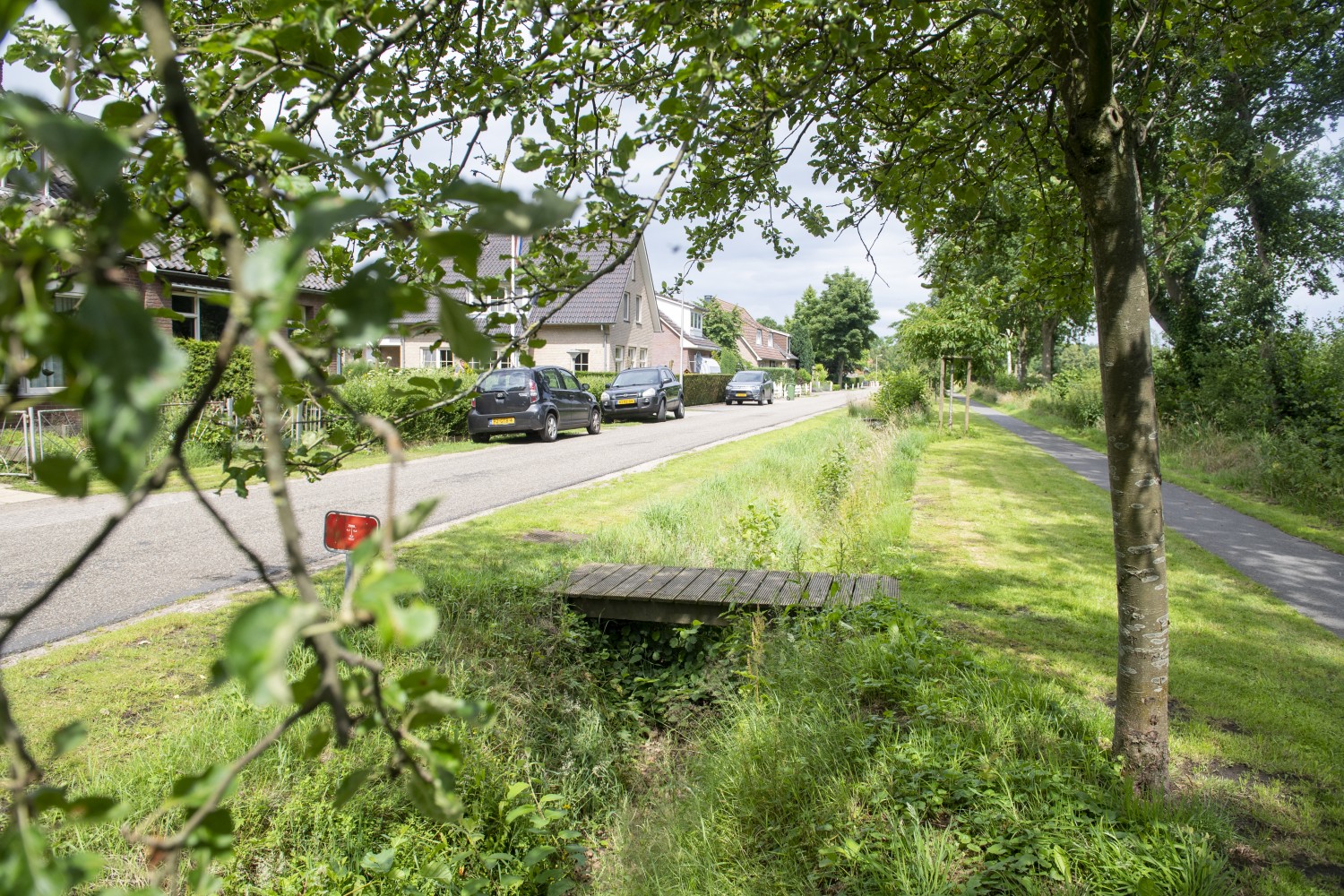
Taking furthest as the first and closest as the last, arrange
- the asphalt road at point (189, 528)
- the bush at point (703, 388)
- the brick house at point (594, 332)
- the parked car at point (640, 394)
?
the bush at point (703, 388)
the brick house at point (594, 332)
the parked car at point (640, 394)
the asphalt road at point (189, 528)

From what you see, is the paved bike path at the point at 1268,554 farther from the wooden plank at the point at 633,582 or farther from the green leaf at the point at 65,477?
the green leaf at the point at 65,477

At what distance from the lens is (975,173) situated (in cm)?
420

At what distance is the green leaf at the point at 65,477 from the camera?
1.97ft

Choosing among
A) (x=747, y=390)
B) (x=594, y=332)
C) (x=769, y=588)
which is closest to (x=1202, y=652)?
(x=769, y=588)

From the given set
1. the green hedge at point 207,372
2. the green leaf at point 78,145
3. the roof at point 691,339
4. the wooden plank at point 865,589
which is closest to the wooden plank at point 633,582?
A: the wooden plank at point 865,589

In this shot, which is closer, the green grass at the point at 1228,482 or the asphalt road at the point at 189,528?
the asphalt road at the point at 189,528

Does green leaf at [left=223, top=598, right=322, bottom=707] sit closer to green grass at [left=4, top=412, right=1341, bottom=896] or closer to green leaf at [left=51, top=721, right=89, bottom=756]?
green leaf at [left=51, top=721, right=89, bottom=756]

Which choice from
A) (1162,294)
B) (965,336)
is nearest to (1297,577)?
(1162,294)

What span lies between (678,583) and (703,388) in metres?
33.3

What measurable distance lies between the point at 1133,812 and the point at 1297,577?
541 cm

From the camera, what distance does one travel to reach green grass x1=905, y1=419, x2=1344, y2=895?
10.4ft

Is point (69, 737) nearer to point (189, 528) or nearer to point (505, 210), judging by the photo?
point (505, 210)

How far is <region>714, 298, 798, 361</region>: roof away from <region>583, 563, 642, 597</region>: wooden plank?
67.1 meters

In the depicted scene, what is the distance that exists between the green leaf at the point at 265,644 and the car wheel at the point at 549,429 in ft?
54.1
